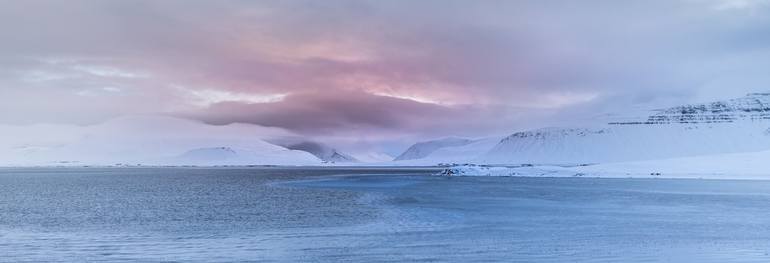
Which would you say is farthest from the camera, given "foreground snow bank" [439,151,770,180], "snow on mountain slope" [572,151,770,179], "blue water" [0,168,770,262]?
"foreground snow bank" [439,151,770,180]

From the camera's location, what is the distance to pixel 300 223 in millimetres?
36750

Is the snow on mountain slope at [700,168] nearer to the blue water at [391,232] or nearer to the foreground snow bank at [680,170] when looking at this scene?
the foreground snow bank at [680,170]

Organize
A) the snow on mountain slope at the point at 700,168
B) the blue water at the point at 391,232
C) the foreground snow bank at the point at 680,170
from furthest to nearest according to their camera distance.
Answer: the foreground snow bank at the point at 680,170 → the snow on mountain slope at the point at 700,168 → the blue water at the point at 391,232

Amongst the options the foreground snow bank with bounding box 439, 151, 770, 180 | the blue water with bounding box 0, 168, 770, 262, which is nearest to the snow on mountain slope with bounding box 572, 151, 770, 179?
the foreground snow bank with bounding box 439, 151, 770, 180

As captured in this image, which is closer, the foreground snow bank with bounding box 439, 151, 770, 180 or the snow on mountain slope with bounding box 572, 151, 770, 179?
the snow on mountain slope with bounding box 572, 151, 770, 179

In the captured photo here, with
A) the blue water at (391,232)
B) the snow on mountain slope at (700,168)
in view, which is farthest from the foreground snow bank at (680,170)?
the blue water at (391,232)

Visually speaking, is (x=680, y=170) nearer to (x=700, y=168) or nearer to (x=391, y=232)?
(x=700, y=168)

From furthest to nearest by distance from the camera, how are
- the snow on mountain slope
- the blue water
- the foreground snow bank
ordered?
the foreground snow bank
the snow on mountain slope
the blue water

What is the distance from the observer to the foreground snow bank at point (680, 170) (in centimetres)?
11350

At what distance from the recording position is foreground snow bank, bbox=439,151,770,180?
114 meters

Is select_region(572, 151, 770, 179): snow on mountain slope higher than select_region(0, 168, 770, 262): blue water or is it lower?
higher

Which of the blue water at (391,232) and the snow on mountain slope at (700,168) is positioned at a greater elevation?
the snow on mountain slope at (700,168)

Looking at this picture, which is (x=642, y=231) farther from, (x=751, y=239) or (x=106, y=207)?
(x=106, y=207)

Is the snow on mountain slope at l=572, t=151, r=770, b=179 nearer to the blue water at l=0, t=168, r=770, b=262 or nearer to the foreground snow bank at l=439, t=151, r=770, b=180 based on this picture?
the foreground snow bank at l=439, t=151, r=770, b=180
